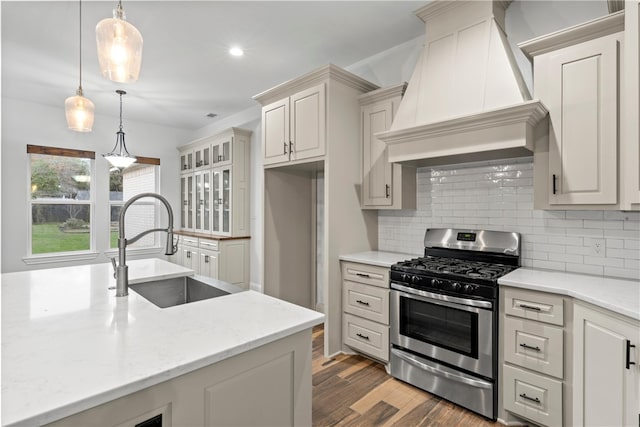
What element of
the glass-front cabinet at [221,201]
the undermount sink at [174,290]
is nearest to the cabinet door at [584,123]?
the undermount sink at [174,290]

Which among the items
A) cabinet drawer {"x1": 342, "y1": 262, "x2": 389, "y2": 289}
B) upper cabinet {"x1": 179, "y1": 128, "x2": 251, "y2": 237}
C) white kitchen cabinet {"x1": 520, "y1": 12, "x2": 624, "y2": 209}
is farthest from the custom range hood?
upper cabinet {"x1": 179, "y1": 128, "x2": 251, "y2": 237}

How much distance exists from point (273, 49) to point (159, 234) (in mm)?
4204

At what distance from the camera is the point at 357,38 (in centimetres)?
306

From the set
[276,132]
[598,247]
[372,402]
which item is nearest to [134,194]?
[276,132]

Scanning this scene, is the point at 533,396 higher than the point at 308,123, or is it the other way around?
the point at 308,123

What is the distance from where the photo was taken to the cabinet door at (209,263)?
15.6ft

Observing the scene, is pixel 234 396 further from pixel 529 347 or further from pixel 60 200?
pixel 60 200

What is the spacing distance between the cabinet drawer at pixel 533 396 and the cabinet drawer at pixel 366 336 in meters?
0.90

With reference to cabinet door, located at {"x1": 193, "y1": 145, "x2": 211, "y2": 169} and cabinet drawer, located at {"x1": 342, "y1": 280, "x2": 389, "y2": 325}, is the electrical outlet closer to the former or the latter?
cabinet drawer, located at {"x1": 342, "y1": 280, "x2": 389, "y2": 325}

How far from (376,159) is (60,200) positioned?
4965 millimetres

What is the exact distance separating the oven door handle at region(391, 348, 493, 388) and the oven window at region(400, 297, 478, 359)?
157 mm

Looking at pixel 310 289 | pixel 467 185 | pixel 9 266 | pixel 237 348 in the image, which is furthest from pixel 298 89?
pixel 9 266

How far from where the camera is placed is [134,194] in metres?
5.84

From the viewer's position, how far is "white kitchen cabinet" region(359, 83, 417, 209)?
2.91 m
